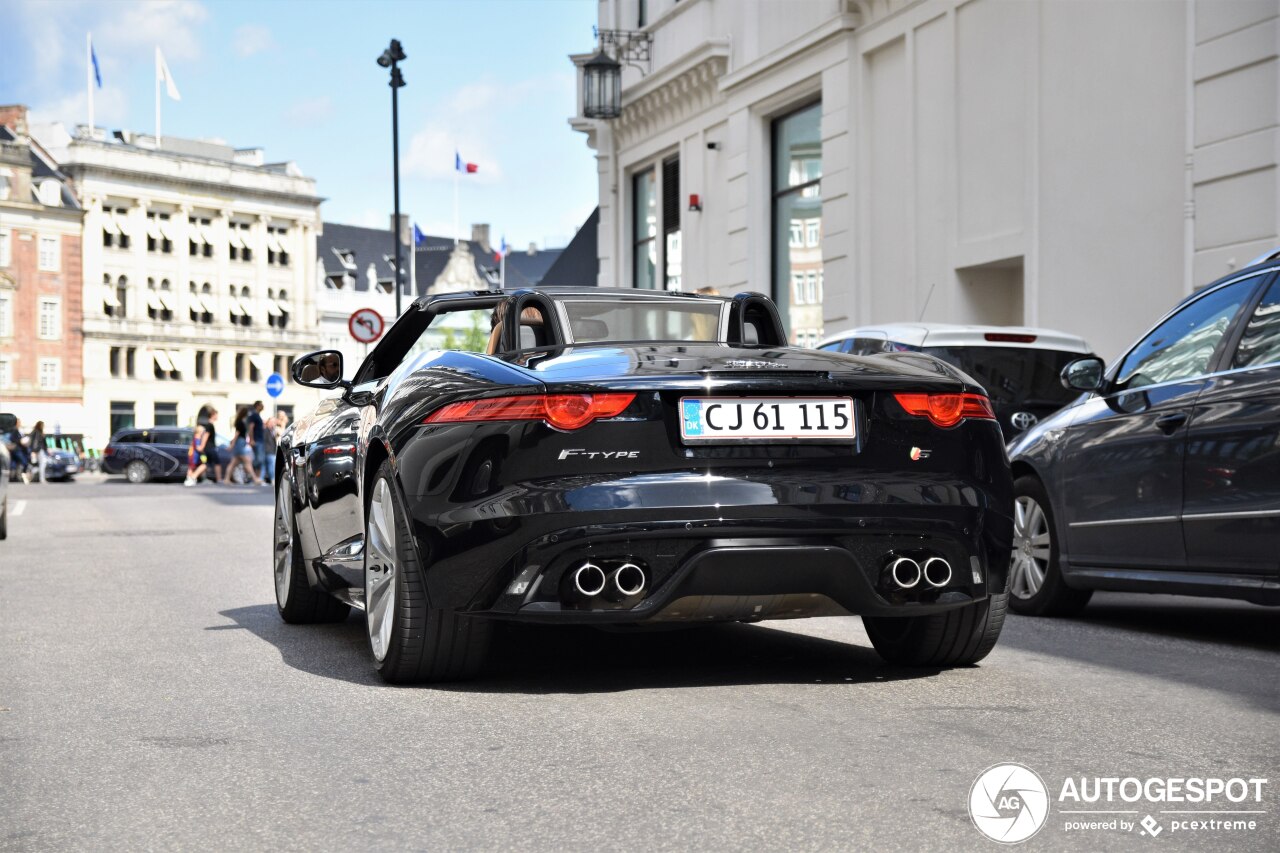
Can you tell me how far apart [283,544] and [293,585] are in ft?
1.12

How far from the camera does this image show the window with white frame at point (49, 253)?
9425cm

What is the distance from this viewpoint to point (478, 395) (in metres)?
5.23

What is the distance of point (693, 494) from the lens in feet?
16.7

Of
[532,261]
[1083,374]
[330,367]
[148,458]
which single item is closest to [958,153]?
[1083,374]

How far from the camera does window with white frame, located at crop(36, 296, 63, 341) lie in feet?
308

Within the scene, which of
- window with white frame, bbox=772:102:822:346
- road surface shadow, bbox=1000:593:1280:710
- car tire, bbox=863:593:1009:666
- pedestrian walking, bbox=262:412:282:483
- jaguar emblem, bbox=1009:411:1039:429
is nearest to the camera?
car tire, bbox=863:593:1009:666

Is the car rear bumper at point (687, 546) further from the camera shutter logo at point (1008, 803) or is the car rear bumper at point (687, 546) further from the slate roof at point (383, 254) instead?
the slate roof at point (383, 254)

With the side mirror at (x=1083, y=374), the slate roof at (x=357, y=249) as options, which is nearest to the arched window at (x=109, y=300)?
the slate roof at (x=357, y=249)

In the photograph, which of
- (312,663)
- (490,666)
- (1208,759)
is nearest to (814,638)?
(490,666)

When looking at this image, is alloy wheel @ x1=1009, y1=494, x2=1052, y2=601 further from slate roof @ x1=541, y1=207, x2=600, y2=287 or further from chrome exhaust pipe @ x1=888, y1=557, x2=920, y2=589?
slate roof @ x1=541, y1=207, x2=600, y2=287

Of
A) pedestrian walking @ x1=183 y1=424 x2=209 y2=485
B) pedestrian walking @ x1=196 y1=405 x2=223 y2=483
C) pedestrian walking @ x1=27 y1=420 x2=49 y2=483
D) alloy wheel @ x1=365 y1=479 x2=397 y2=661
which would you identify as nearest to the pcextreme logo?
alloy wheel @ x1=365 y1=479 x2=397 y2=661

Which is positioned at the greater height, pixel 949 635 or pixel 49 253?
pixel 49 253

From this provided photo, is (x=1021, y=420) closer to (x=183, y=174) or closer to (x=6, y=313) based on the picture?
(x=6, y=313)

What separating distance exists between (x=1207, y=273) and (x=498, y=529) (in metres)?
10.9
